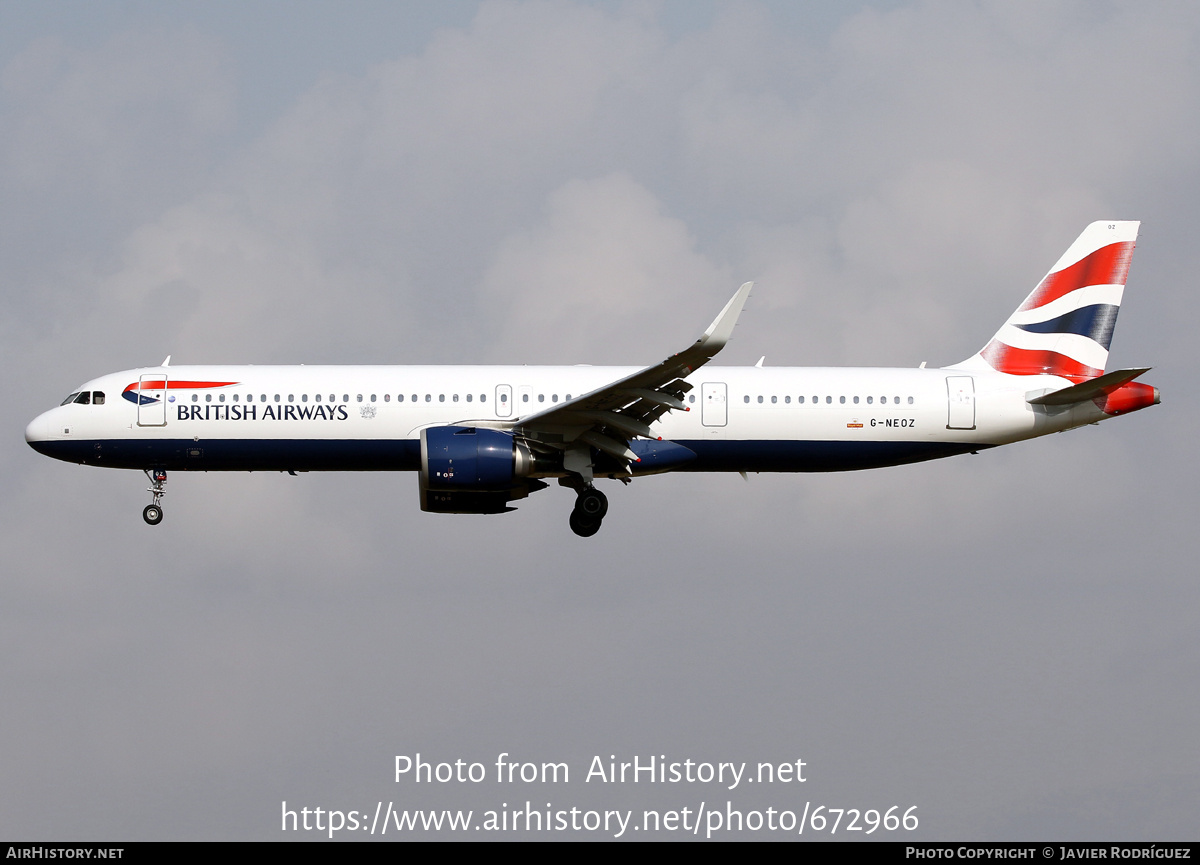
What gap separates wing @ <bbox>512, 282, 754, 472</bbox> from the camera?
3022cm

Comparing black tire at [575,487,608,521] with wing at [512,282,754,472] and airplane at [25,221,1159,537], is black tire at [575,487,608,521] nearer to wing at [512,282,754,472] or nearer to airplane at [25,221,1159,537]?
airplane at [25,221,1159,537]

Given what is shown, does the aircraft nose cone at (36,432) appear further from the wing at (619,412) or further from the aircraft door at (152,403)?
the wing at (619,412)

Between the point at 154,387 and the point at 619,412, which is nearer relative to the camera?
the point at 619,412

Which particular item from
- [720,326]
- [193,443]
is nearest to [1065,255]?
[720,326]

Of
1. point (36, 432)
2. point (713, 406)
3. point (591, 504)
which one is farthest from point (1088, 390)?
point (36, 432)

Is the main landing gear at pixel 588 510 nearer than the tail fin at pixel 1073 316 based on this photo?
Yes

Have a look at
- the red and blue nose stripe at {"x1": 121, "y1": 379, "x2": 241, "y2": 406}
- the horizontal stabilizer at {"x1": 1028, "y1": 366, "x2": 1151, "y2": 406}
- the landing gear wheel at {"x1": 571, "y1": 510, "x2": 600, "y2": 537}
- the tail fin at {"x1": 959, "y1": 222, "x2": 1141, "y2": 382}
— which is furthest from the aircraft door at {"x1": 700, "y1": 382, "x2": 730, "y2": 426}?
the red and blue nose stripe at {"x1": 121, "y1": 379, "x2": 241, "y2": 406}

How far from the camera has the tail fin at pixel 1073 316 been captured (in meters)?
36.9

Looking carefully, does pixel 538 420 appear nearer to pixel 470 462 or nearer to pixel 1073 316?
pixel 470 462

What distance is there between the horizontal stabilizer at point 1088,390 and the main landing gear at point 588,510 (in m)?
10.7

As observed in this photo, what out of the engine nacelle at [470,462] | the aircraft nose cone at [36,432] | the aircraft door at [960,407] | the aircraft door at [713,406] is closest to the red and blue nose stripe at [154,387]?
the aircraft nose cone at [36,432]

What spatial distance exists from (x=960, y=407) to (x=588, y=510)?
9.31m

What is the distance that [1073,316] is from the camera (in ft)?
123

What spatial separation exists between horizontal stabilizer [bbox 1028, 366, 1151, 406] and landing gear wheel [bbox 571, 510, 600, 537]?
10926 millimetres
